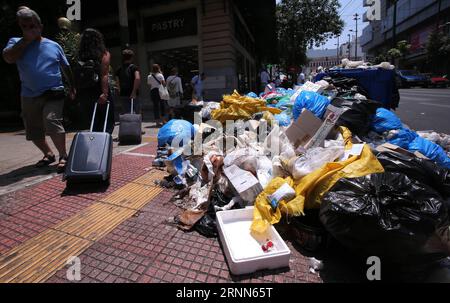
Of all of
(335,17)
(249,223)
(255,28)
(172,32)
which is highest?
(335,17)

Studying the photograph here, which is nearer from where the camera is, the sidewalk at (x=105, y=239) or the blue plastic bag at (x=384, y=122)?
the sidewalk at (x=105, y=239)

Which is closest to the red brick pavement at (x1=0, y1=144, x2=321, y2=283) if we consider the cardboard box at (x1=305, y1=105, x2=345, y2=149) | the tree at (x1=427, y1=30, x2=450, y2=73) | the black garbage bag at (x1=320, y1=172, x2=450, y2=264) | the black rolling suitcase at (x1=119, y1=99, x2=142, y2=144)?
the black garbage bag at (x1=320, y1=172, x2=450, y2=264)

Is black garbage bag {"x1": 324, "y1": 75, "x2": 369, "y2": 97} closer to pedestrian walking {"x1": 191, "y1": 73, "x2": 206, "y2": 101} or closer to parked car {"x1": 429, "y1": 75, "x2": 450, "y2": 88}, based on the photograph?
pedestrian walking {"x1": 191, "y1": 73, "x2": 206, "y2": 101}

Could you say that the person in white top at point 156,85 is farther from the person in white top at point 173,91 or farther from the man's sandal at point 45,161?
the man's sandal at point 45,161

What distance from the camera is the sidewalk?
164 centimetres

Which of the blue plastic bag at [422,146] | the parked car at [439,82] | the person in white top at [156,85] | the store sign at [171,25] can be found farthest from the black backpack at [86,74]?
the parked car at [439,82]

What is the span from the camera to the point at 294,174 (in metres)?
2.23

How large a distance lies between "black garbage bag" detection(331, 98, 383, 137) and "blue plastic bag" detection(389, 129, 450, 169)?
0.36 metres

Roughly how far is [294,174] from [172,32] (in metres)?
9.67

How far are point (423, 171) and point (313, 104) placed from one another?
163 cm

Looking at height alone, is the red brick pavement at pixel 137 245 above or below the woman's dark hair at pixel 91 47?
below

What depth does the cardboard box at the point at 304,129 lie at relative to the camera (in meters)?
3.06
